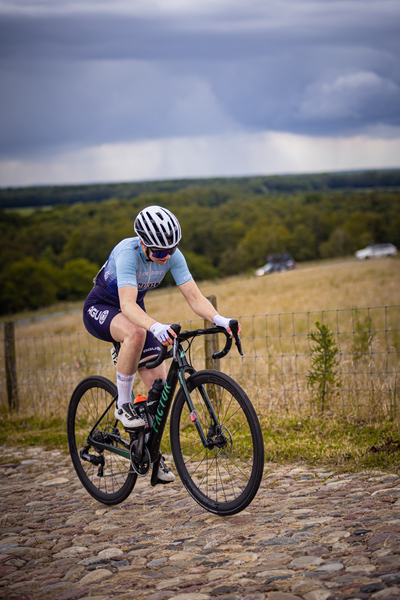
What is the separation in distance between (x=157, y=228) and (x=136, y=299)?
2.08 ft

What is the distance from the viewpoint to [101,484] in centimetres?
502

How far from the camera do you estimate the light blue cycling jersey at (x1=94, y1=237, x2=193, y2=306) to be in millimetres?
4254

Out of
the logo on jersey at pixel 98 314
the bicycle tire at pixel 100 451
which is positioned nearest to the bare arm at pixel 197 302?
the logo on jersey at pixel 98 314

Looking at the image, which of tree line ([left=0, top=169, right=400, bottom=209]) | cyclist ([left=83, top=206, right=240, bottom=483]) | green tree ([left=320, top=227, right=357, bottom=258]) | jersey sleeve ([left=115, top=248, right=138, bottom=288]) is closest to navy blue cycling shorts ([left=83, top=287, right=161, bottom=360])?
cyclist ([left=83, top=206, right=240, bottom=483])

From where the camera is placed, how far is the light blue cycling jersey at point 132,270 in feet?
14.0

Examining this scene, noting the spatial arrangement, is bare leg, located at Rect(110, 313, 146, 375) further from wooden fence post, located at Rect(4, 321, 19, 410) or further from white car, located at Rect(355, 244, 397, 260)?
white car, located at Rect(355, 244, 397, 260)

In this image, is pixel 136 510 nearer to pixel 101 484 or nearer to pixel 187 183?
pixel 101 484

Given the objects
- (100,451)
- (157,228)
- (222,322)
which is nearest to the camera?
(222,322)

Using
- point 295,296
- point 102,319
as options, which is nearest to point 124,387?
point 102,319

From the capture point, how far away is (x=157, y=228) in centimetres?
410

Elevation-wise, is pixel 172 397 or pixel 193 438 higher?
pixel 172 397

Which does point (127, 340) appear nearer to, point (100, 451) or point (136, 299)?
point (136, 299)

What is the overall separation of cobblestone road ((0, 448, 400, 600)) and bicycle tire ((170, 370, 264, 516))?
7.3 inches

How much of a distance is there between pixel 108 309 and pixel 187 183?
193150 millimetres
